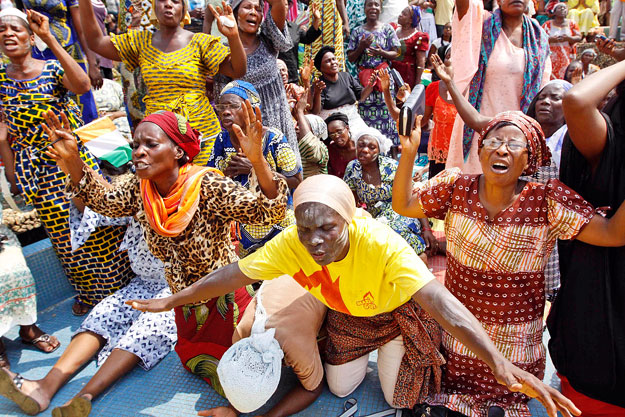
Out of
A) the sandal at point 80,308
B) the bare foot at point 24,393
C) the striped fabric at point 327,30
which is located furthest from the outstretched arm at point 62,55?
the striped fabric at point 327,30

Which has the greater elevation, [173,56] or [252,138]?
[173,56]

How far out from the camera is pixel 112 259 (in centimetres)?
366

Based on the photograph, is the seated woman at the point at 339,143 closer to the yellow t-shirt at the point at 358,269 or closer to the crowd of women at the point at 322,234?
the crowd of women at the point at 322,234

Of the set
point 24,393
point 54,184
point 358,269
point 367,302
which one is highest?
point 54,184

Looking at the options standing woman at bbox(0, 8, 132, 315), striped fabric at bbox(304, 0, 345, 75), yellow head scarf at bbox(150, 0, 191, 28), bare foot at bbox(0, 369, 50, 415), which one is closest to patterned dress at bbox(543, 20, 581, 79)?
striped fabric at bbox(304, 0, 345, 75)

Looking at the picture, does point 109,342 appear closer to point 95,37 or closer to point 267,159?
point 267,159

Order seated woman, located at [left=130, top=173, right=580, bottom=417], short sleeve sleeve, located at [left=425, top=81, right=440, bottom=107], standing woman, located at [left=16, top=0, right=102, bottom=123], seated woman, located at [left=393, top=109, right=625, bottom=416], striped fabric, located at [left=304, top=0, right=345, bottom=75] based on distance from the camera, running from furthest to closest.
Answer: striped fabric, located at [left=304, top=0, right=345, bottom=75], short sleeve sleeve, located at [left=425, top=81, right=440, bottom=107], standing woman, located at [left=16, top=0, right=102, bottom=123], seated woman, located at [left=393, top=109, right=625, bottom=416], seated woman, located at [left=130, top=173, right=580, bottom=417]

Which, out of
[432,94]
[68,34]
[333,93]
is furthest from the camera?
[333,93]

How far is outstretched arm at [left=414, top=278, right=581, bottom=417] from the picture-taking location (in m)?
1.59

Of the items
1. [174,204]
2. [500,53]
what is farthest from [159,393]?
[500,53]

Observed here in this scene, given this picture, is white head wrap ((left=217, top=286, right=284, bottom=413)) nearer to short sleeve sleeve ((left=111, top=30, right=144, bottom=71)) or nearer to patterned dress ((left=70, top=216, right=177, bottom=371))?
patterned dress ((left=70, top=216, right=177, bottom=371))

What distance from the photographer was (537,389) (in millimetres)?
1602

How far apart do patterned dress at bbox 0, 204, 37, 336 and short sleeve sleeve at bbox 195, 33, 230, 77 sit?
2015 mm

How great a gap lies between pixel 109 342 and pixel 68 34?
10.9 feet
